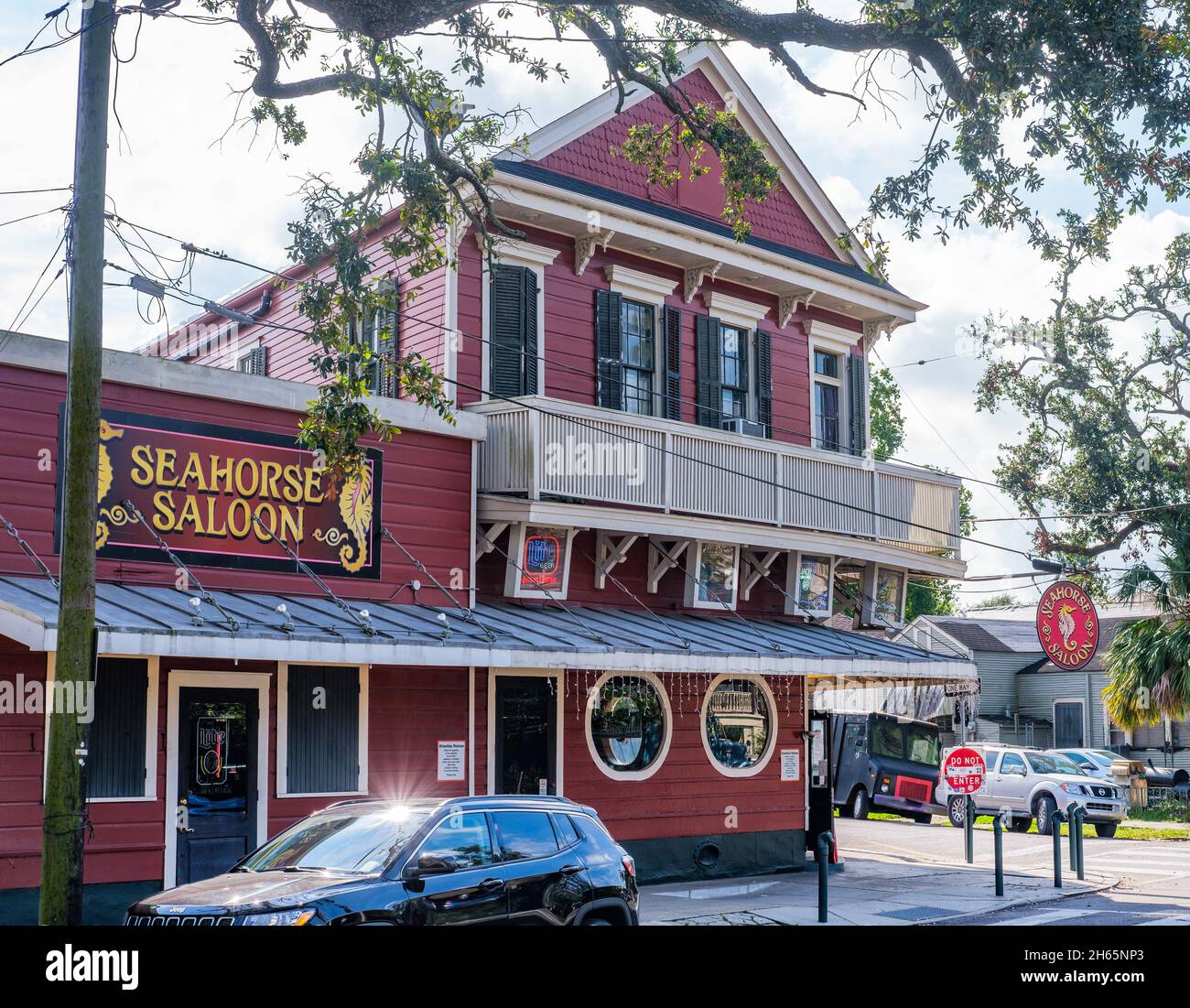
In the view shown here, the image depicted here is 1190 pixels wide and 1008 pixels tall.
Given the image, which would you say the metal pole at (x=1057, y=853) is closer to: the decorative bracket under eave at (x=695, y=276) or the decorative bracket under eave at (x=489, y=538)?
the decorative bracket under eave at (x=489, y=538)

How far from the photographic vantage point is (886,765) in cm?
3331

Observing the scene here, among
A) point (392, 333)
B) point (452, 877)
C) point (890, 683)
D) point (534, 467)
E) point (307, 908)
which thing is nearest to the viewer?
point (307, 908)

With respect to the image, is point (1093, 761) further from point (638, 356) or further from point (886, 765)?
point (638, 356)

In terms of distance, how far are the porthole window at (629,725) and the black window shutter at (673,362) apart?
4059 mm

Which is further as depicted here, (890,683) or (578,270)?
(890,683)

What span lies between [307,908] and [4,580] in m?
5.91

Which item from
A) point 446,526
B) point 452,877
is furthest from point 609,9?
point 452,877

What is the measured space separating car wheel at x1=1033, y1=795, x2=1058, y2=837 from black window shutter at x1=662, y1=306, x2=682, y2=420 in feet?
49.1

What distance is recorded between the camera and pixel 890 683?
21.7 meters

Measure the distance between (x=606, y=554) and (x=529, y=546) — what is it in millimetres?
1586

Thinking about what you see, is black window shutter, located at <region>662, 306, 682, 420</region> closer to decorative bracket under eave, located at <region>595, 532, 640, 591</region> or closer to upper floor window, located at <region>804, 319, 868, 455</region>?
decorative bracket under eave, located at <region>595, 532, 640, 591</region>

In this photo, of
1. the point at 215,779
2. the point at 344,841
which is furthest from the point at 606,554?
the point at 344,841
